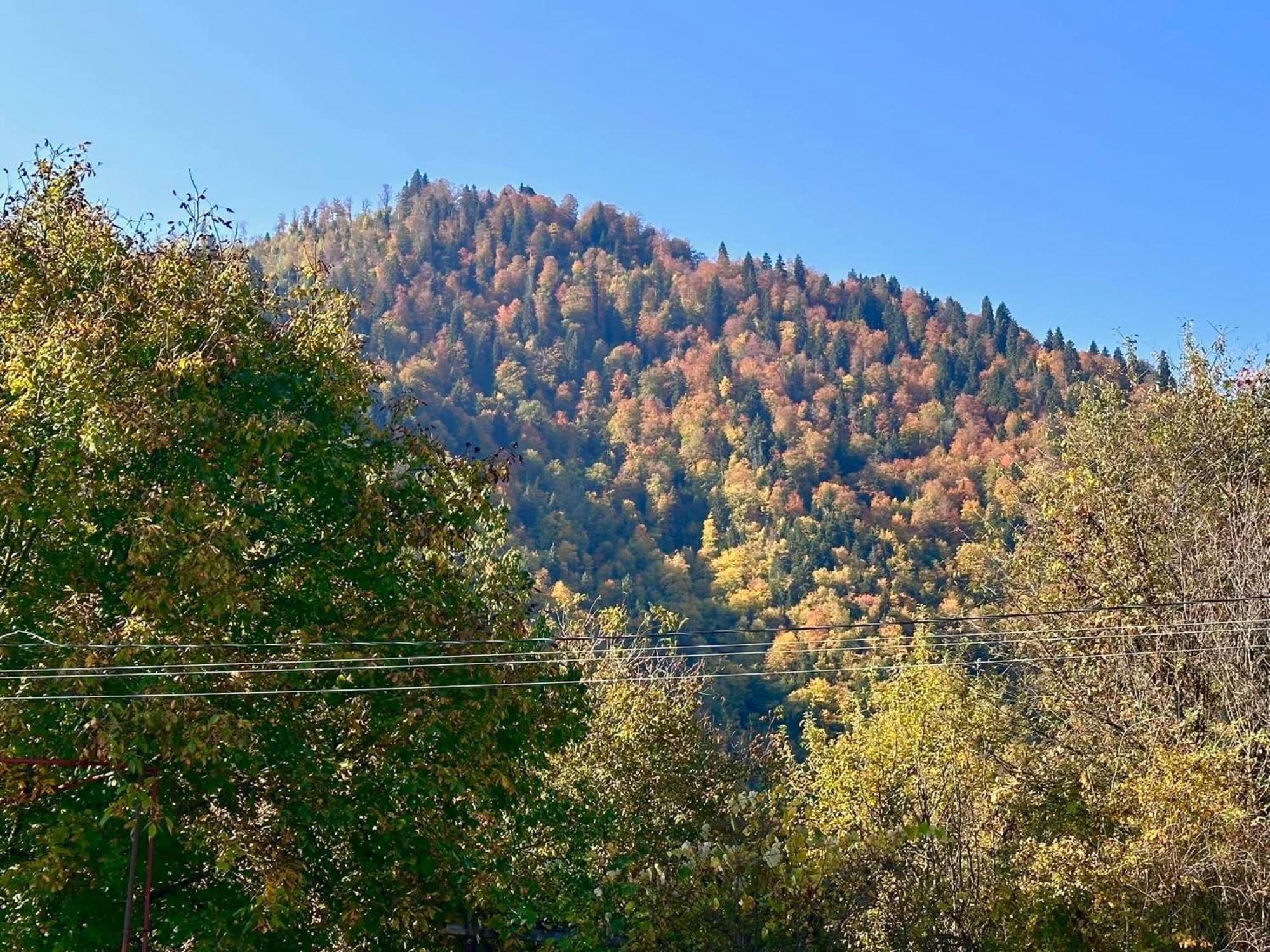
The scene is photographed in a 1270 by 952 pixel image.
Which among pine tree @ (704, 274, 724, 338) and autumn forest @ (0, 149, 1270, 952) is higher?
pine tree @ (704, 274, 724, 338)

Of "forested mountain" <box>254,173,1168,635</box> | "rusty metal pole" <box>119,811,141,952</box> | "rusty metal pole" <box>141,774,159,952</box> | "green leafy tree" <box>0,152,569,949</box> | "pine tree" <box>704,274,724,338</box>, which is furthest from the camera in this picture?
"pine tree" <box>704,274,724,338</box>

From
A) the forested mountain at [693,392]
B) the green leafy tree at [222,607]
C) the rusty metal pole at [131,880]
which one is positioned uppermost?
the forested mountain at [693,392]

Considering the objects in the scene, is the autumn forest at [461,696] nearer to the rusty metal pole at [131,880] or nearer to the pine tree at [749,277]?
the rusty metal pole at [131,880]

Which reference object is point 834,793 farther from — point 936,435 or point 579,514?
point 936,435

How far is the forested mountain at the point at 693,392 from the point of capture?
85.8m

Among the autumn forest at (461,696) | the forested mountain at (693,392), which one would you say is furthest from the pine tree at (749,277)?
the autumn forest at (461,696)

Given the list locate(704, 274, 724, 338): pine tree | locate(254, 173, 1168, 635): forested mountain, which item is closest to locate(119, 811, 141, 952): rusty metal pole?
locate(254, 173, 1168, 635): forested mountain

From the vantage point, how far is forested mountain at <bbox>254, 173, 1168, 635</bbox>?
85.8 metres

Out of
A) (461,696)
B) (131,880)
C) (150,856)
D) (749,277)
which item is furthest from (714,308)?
(131,880)

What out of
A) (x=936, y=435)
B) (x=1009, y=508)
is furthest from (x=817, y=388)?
(x=1009, y=508)

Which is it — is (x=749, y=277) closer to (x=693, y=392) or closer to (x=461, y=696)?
(x=693, y=392)

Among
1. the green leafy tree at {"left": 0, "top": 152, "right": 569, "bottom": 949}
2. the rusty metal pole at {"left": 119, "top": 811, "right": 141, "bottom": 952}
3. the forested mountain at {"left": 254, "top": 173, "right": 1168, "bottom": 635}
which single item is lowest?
the rusty metal pole at {"left": 119, "top": 811, "right": 141, "bottom": 952}

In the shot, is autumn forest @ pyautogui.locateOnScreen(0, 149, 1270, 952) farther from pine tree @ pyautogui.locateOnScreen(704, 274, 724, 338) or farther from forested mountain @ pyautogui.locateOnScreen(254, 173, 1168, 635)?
pine tree @ pyautogui.locateOnScreen(704, 274, 724, 338)

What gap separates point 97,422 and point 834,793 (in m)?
11.3
